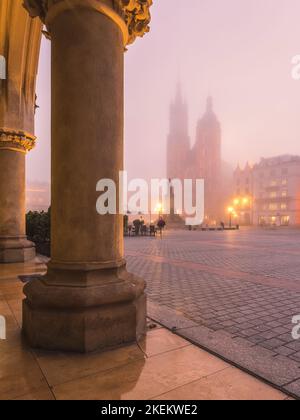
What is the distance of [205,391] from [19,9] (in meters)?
10.1

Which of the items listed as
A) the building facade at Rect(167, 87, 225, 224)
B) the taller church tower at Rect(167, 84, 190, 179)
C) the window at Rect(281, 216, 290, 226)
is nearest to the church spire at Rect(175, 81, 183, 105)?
the taller church tower at Rect(167, 84, 190, 179)

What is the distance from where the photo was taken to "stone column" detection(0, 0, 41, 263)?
891 centimetres

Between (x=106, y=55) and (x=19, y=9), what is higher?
(x=19, y=9)

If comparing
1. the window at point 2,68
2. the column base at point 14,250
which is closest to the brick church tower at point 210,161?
the column base at point 14,250

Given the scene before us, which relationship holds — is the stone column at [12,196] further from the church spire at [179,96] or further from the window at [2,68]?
the church spire at [179,96]

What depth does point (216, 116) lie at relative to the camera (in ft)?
425

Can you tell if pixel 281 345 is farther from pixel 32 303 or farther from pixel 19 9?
pixel 19 9

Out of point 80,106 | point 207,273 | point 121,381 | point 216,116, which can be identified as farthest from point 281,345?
point 216,116

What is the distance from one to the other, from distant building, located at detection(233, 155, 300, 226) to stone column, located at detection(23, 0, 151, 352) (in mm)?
66318

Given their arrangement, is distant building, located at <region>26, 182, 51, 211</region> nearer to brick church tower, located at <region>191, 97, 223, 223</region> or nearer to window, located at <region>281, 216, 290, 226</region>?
brick church tower, located at <region>191, 97, 223, 223</region>

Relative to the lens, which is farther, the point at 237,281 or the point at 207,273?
the point at 207,273

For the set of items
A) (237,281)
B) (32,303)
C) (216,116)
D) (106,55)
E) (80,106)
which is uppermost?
(216,116)

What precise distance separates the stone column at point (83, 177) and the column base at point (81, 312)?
0.03ft

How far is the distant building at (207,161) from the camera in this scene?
389ft
